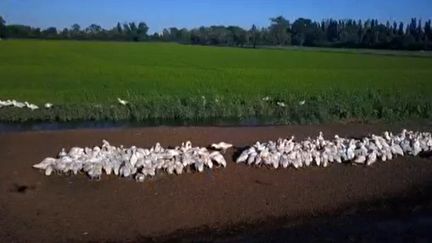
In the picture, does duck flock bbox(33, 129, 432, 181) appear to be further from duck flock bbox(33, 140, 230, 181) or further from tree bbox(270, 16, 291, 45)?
tree bbox(270, 16, 291, 45)

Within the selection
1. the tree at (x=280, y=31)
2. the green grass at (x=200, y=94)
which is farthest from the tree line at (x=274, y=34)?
the green grass at (x=200, y=94)

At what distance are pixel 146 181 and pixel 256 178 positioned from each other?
2205 mm

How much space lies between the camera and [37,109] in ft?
77.0

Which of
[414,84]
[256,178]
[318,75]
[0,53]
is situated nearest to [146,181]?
[256,178]

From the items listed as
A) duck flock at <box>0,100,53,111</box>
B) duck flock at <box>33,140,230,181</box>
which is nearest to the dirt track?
duck flock at <box>33,140,230,181</box>

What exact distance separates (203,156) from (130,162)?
1507 mm

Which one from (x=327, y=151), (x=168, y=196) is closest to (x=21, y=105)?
(x=168, y=196)

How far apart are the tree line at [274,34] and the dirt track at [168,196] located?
10155 cm

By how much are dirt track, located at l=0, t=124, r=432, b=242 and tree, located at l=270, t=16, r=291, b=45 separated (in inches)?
4943

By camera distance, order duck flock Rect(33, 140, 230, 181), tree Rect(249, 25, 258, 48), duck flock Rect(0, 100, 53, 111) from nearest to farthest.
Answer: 1. duck flock Rect(33, 140, 230, 181)
2. duck flock Rect(0, 100, 53, 111)
3. tree Rect(249, 25, 258, 48)

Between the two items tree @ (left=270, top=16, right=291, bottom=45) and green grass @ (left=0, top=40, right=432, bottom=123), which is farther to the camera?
tree @ (left=270, top=16, right=291, bottom=45)

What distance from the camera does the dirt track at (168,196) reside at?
30.1 ft

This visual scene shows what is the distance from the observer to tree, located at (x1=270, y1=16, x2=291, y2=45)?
136750 millimetres

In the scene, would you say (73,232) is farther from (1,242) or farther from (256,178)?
(256,178)
